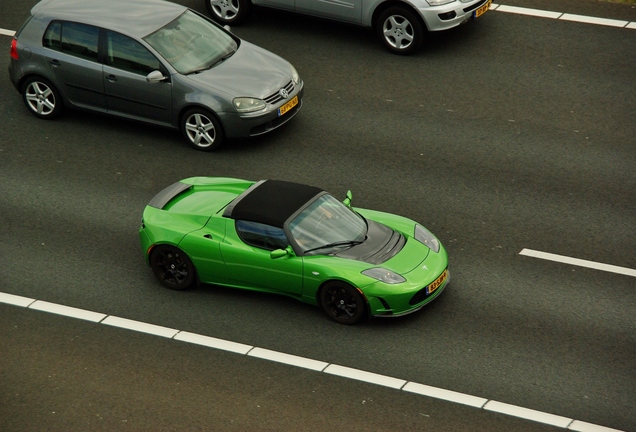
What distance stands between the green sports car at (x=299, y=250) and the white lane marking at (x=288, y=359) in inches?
29.2

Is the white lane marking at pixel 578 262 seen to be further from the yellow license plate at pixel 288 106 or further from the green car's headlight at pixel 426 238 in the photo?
the yellow license plate at pixel 288 106

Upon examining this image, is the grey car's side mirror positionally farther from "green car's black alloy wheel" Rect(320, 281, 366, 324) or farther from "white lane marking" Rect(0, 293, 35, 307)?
A: "green car's black alloy wheel" Rect(320, 281, 366, 324)

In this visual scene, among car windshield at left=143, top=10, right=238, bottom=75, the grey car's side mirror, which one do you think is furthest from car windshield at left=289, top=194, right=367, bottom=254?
car windshield at left=143, top=10, right=238, bottom=75

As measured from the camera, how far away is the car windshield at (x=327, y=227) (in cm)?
1180

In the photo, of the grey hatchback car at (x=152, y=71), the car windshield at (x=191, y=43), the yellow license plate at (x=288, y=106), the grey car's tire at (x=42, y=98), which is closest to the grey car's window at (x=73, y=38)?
the grey hatchback car at (x=152, y=71)

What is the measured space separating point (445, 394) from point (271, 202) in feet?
10.2

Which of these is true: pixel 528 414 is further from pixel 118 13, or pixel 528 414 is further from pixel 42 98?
pixel 42 98

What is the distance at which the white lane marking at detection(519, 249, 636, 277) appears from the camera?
12.5 meters

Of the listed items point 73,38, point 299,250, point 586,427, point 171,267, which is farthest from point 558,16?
point 586,427

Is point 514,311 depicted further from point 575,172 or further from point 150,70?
point 150,70

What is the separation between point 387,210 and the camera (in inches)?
547

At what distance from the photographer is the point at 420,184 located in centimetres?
1438

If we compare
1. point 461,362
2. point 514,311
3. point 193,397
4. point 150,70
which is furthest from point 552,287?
point 150,70

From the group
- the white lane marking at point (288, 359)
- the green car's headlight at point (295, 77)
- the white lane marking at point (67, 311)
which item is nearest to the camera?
the white lane marking at point (288, 359)
